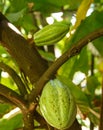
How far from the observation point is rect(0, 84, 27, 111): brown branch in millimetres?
615

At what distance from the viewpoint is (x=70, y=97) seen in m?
0.62

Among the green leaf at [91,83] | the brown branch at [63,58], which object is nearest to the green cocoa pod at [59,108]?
the brown branch at [63,58]

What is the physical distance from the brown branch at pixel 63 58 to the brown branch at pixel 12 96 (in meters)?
0.02

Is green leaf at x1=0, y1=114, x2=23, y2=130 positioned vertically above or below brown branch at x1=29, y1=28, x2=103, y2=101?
above

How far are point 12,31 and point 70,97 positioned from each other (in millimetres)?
159

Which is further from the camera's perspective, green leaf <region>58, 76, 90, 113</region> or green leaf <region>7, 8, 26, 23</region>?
green leaf <region>58, 76, 90, 113</region>

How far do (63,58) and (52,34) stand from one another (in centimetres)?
15

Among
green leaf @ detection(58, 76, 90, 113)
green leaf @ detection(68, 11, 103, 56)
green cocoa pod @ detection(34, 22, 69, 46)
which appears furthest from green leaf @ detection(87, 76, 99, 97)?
green cocoa pod @ detection(34, 22, 69, 46)

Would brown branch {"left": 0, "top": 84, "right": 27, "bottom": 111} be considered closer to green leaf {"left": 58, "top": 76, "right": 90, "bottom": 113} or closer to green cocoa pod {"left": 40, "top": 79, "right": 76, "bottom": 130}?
green cocoa pod {"left": 40, "top": 79, "right": 76, "bottom": 130}

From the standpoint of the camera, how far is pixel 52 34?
2.37 feet

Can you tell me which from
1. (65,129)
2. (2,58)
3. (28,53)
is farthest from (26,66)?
(2,58)

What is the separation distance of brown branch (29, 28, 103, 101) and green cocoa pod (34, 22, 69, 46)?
132 mm

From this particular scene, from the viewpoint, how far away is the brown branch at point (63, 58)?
1.90 feet

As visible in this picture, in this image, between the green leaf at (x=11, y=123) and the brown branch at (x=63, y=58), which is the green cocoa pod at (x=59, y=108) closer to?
the brown branch at (x=63, y=58)
